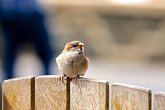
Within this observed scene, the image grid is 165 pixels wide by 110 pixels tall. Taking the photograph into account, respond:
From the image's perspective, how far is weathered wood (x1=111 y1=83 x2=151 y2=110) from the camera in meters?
1.44

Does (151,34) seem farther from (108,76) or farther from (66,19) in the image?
(108,76)

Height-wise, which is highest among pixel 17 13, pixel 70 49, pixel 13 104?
pixel 17 13

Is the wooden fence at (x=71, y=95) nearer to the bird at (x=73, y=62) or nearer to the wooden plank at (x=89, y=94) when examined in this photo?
the wooden plank at (x=89, y=94)

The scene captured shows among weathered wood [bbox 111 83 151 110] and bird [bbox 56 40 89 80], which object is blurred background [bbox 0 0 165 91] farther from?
weathered wood [bbox 111 83 151 110]

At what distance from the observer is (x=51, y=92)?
1704 mm

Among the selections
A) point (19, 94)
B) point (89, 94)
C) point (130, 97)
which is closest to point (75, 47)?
point (19, 94)

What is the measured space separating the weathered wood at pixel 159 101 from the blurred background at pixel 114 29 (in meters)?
3.89

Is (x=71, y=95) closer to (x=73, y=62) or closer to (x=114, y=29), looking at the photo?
(x=73, y=62)

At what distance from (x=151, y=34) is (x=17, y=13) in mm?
2240

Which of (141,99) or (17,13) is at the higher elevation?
(17,13)

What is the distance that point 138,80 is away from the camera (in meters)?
4.55

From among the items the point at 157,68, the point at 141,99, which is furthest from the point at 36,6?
the point at 141,99

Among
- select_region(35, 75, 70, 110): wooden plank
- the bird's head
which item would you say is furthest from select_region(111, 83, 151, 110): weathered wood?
the bird's head

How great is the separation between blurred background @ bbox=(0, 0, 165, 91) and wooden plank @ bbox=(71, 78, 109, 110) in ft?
12.0
